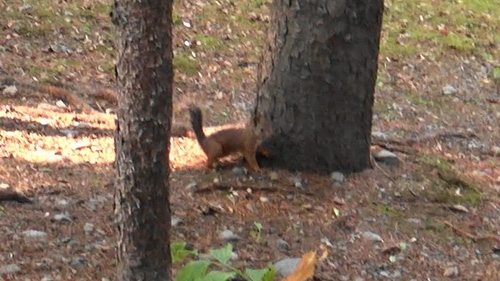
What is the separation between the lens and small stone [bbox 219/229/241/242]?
399cm

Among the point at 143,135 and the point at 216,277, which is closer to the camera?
the point at 143,135

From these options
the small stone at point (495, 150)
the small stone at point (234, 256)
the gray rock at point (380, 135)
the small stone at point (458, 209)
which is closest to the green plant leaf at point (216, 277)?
the small stone at point (234, 256)

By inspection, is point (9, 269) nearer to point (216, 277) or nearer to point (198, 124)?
point (216, 277)

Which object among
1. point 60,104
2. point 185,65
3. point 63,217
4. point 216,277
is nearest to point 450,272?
point 216,277

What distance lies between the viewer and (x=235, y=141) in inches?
184

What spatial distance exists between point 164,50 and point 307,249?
153 centimetres

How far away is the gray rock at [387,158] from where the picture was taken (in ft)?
16.6

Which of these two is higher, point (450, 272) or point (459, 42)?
point (459, 42)

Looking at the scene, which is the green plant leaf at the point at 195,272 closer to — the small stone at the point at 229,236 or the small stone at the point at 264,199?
the small stone at the point at 229,236

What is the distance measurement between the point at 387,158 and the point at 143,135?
2525 millimetres

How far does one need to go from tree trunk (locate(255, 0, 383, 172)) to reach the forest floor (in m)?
0.15

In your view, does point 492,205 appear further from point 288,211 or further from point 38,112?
point 38,112

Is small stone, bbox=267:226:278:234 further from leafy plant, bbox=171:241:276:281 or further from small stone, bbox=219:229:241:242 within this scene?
leafy plant, bbox=171:241:276:281

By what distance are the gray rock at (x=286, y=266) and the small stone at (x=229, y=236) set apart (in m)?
0.28
